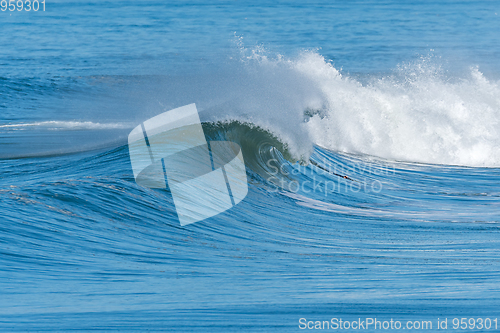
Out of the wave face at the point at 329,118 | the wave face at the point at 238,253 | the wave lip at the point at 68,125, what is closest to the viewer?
the wave face at the point at 238,253

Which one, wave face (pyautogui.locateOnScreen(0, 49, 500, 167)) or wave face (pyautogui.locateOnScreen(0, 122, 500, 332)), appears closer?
wave face (pyautogui.locateOnScreen(0, 122, 500, 332))

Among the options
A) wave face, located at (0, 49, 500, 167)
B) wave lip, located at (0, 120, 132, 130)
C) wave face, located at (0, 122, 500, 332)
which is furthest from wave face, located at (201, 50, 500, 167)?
wave lip, located at (0, 120, 132, 130)

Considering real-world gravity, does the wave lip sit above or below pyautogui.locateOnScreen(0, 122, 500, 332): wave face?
above

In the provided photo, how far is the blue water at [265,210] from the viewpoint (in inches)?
148

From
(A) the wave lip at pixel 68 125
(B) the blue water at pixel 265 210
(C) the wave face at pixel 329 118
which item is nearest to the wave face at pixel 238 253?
(B) the blue water at pixel 265 210

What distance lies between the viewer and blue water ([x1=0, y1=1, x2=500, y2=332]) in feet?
12.3

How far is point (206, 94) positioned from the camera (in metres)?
15.0

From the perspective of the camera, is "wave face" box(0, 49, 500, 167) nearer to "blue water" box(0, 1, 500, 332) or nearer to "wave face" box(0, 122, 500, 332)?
"blue water" box(0, 1, 500, 332)

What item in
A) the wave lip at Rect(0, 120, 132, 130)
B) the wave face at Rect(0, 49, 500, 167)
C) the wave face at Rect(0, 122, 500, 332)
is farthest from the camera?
the wave lip at Rect(0, 120, 132, 130)

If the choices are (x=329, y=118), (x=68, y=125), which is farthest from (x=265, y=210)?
(x=68, y=125)

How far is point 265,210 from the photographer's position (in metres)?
6.34

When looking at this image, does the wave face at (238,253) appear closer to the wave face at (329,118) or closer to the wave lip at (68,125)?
the wave face at (329,118)

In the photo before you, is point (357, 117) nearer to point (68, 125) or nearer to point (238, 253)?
point (238, 253)

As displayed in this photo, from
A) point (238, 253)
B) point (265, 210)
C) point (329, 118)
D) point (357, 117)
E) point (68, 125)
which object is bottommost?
point (238, 253)
